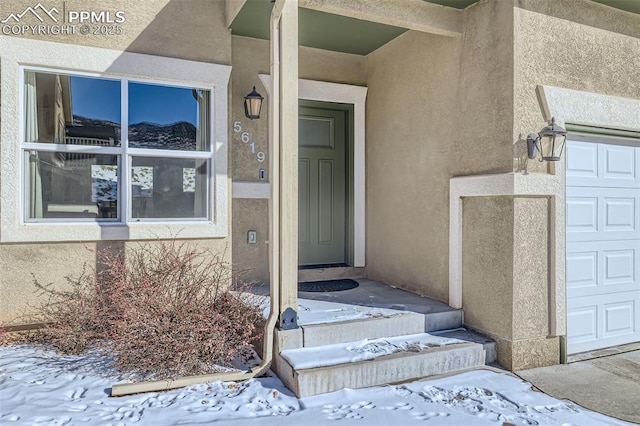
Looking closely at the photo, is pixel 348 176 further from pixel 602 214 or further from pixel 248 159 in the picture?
pixel 602 214

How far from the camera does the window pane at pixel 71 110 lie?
423cm

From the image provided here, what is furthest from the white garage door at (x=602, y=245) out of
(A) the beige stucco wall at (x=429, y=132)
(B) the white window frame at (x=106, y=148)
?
(B) the white window frame at (x=106, y=148)

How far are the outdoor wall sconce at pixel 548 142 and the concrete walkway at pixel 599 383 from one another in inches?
78.2

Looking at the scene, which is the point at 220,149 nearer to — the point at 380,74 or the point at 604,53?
the point at 380,74

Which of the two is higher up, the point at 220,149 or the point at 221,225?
the point at 220,149

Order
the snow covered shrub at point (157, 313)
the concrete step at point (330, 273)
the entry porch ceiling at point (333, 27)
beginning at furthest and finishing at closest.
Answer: the concrete step at point (330, 273) → the entry porch ceiling at point (333, 27) → the snow covered shrub at point (157, 313)

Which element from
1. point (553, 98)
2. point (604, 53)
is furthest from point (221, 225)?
point (604, 53)

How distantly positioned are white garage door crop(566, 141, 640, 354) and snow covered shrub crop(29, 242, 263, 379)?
10.7ft

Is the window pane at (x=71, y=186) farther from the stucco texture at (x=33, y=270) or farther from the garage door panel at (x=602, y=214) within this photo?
the garage door panel at (x=602, y=214)

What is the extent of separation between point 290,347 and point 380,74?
3.96 meters

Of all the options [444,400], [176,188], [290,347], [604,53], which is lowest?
[444,400]

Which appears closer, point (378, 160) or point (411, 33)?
point (411, 33)

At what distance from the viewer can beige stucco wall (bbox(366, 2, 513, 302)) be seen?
13.4 ft

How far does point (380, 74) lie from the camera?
5.82 m
